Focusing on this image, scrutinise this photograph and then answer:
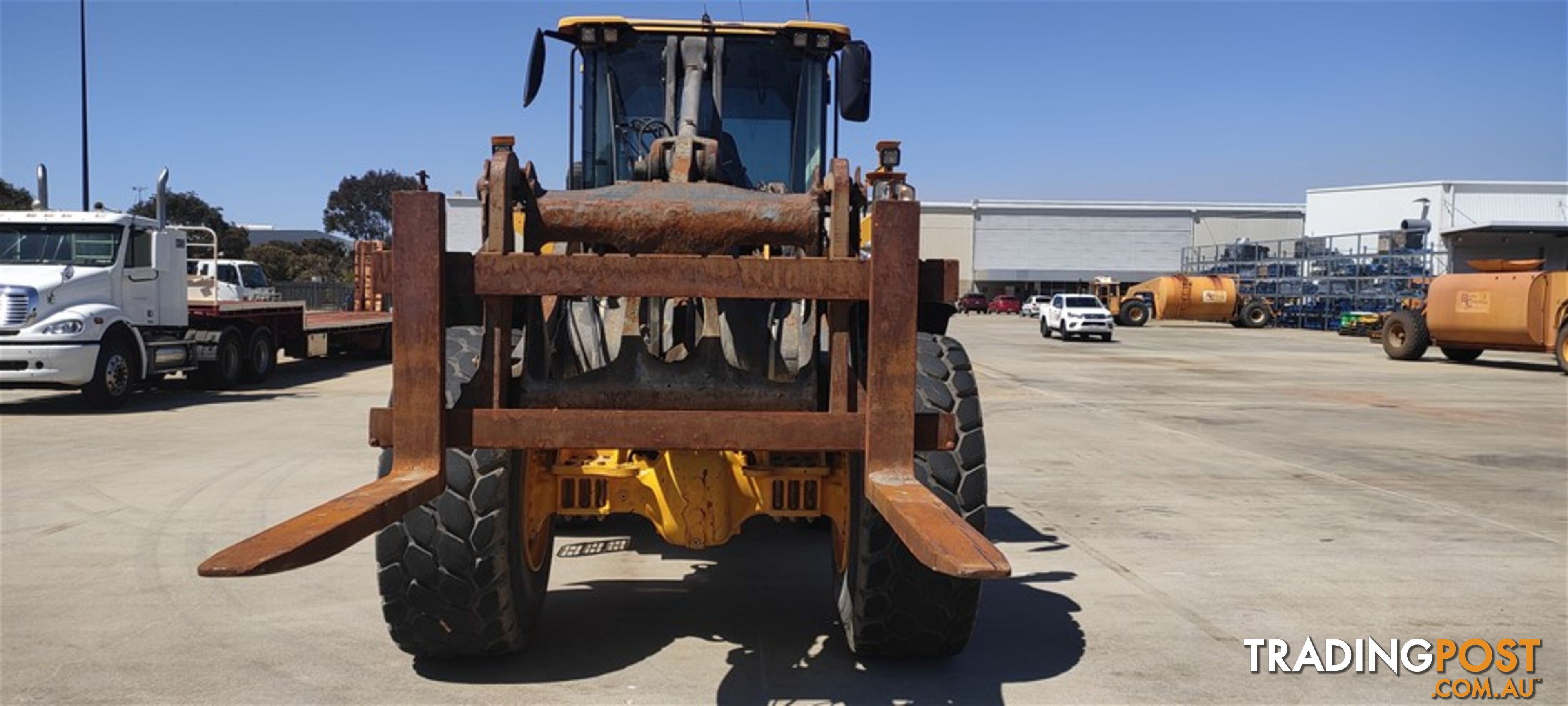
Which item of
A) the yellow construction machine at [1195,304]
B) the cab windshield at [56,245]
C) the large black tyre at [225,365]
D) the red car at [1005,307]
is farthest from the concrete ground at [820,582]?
the red car at [1005,307]

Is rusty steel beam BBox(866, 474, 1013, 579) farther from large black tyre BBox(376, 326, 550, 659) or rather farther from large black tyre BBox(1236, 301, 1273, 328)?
large black tyre BBox(1236, 301, 1273, 328)

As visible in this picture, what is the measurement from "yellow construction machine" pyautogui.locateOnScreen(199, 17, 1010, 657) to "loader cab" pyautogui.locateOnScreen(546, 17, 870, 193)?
1.03 m

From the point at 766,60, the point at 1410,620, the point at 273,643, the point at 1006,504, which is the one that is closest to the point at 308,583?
the point at 273,643

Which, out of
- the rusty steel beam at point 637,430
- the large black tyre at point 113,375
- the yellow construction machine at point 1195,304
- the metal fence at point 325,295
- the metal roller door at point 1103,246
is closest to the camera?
the rusty steel beam at point 637,430

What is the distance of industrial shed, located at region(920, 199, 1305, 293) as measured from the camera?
78.9 m

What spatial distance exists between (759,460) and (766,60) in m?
2.97

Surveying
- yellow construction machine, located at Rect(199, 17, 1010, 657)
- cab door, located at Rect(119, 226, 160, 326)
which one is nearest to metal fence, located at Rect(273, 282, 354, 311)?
cab door, located at Rect(119, 226, 160, 326)

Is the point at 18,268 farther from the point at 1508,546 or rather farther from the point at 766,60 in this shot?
the point at 1508,546

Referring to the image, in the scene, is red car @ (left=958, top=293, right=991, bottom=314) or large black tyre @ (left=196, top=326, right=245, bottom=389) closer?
large black tyre @ (left=196, top=326, right=245, bottom=389)

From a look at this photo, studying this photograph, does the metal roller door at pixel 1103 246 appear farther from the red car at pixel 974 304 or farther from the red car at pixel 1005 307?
the red car at pixel 974 304

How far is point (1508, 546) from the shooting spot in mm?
7930

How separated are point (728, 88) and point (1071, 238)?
74.9 meters

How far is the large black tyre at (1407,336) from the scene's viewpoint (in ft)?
94.2

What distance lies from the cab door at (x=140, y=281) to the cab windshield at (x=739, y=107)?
449 inches
